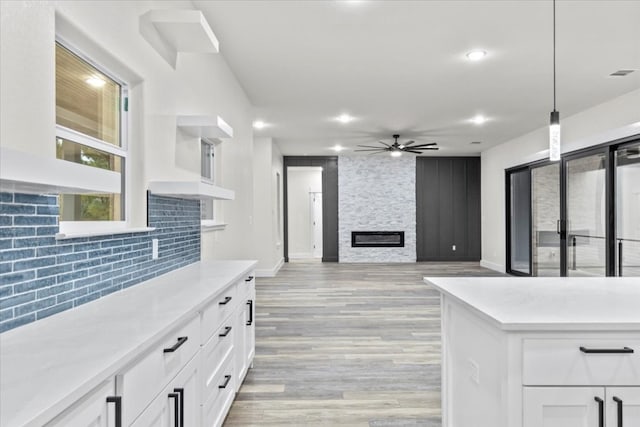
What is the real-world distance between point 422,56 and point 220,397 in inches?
132

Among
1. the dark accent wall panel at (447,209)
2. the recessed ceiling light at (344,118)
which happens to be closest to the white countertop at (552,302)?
the recessed ceiling light at (344,118)

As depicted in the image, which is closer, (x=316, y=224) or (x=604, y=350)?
(x=604, y=350)

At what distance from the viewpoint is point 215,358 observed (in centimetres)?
215

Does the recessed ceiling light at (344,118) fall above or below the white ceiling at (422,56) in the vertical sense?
above

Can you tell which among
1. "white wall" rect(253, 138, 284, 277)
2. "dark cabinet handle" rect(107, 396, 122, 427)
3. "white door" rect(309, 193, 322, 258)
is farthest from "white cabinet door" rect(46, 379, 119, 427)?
"white door" rect(309, 193, 322, 258)

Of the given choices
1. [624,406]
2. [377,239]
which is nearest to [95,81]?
[624,406]

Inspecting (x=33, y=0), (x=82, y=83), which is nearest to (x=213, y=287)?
(x=82, y=83)

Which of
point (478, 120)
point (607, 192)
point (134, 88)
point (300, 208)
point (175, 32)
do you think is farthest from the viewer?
point (300, 208)

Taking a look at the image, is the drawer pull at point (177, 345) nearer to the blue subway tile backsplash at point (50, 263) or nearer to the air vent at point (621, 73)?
the blue subway tile backsplash at point (50, 263)

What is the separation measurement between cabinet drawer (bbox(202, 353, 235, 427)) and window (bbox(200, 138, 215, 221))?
159cm

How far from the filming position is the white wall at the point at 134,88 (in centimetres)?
134

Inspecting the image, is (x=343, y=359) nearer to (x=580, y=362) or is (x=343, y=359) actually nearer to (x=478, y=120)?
(x=580, y=362)

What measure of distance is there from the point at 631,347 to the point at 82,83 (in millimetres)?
2450

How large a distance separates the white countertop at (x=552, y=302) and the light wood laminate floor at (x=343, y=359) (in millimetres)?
977
